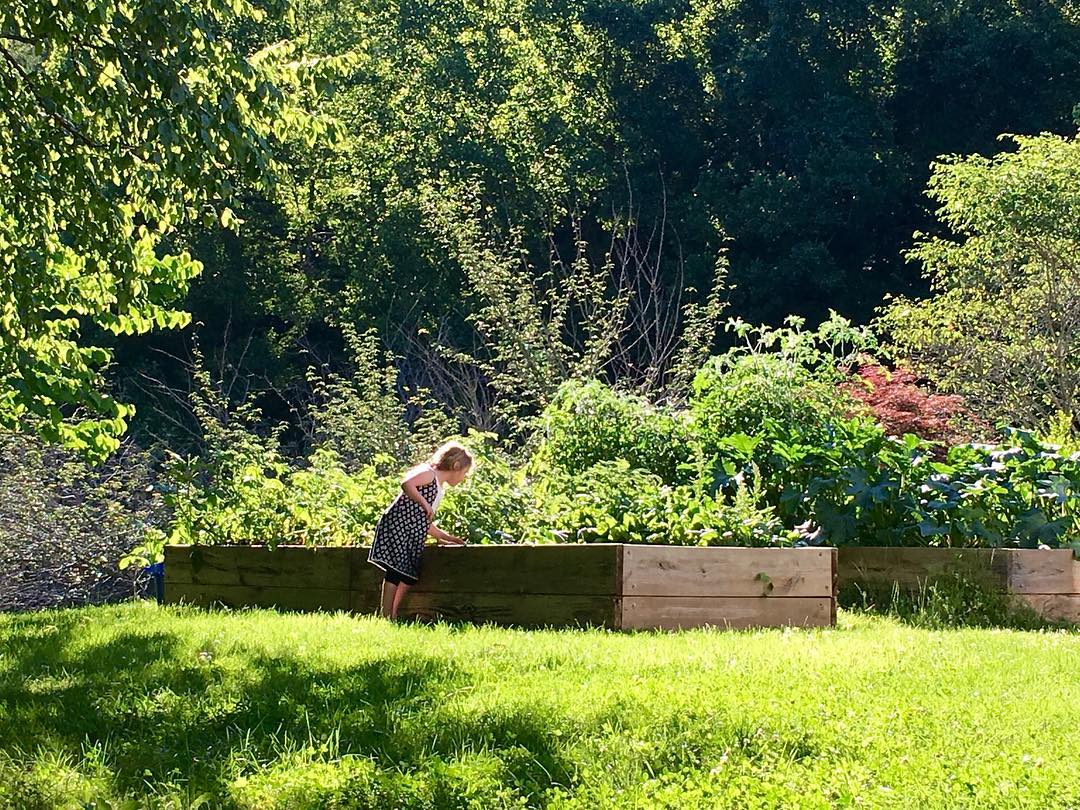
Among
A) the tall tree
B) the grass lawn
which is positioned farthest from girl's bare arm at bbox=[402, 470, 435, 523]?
the tall tree

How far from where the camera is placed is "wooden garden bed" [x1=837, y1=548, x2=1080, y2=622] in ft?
23.1

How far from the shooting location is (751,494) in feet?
23.5

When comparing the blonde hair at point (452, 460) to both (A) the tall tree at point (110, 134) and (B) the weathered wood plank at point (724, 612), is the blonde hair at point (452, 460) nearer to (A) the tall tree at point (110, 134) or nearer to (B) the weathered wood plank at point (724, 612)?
(B) the weathered wood plank at point (724, 612)

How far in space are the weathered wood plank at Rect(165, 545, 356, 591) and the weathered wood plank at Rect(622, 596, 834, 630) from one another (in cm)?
183

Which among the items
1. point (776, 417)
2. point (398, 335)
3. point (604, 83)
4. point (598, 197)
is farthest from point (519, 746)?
point (604, 83)

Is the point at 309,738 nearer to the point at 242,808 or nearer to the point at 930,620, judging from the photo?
the point at 242,808

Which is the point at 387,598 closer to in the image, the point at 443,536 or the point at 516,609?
the point at 443,536

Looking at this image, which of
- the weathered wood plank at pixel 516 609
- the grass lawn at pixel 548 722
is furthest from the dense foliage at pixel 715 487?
the grass lawn at pixel 548 722

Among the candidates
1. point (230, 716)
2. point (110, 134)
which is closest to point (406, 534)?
point (230, 716)

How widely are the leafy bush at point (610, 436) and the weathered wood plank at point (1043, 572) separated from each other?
2051 mm

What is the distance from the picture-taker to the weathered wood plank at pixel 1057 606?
7039 mm

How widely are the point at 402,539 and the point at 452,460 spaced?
1.77 ft

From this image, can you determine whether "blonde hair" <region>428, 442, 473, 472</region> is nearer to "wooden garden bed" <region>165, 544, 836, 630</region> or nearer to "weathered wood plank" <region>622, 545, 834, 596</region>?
"wooden garden bed" <region>165, 544, 836, 630</region>

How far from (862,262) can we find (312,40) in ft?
41.5
